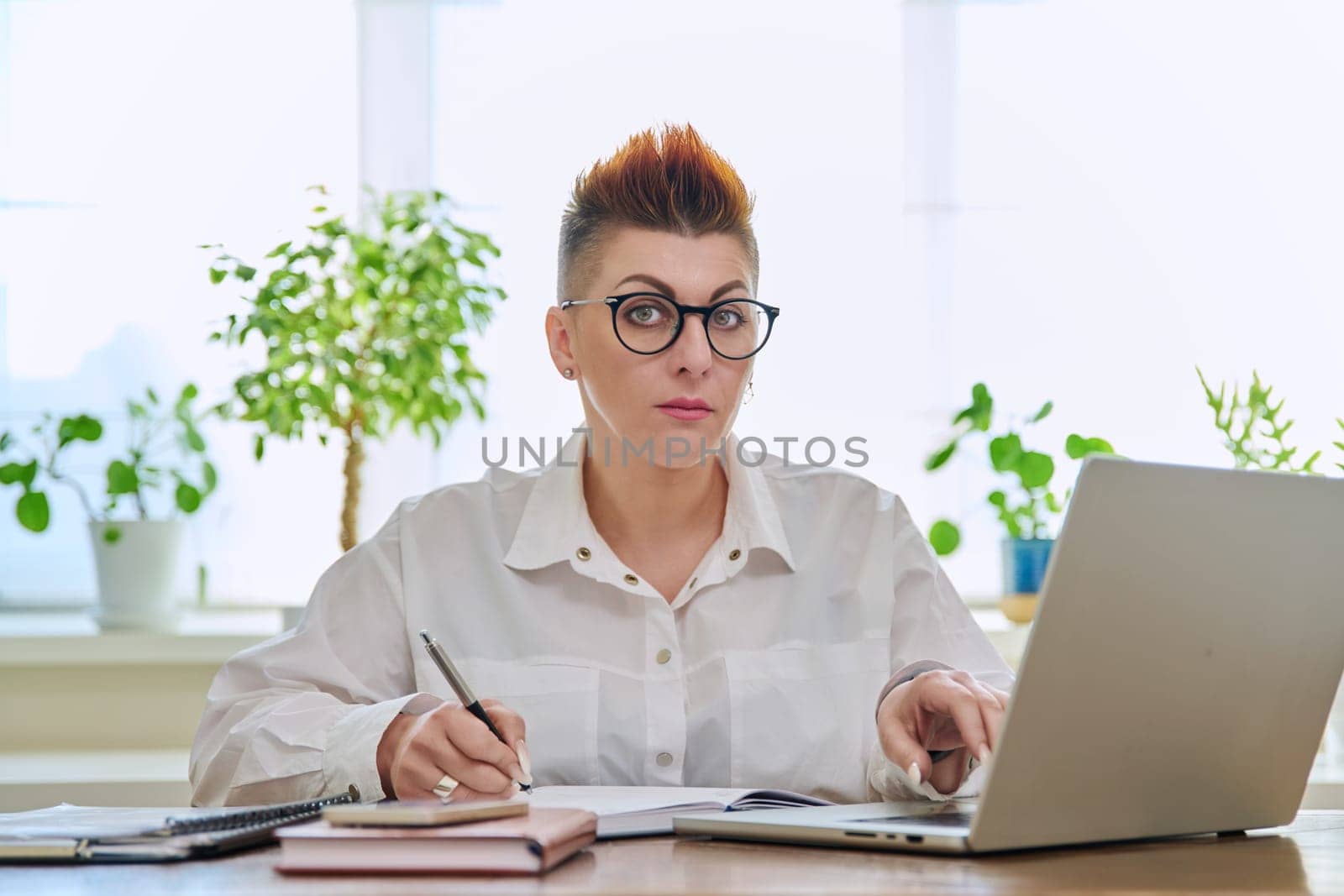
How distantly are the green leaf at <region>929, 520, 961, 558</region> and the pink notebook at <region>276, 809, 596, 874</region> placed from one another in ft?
6.01

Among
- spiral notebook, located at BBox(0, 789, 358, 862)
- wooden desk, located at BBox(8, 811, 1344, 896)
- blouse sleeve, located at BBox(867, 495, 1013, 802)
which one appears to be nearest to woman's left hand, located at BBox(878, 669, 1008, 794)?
wooden desk, located at BBox(8, 811, 1344, 896)

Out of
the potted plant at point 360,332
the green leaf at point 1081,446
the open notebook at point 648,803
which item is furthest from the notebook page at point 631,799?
the green leaf at point 1081,446

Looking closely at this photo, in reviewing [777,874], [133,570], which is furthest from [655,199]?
[133,570]

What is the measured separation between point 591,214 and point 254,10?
1600 mm

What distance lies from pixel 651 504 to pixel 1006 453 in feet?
3.35

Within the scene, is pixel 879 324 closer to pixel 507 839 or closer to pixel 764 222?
pixel 764 222

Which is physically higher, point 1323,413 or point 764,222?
point 764,222

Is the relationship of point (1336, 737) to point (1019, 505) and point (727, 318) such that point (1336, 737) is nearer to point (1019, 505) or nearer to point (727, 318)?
point (1019, 505)

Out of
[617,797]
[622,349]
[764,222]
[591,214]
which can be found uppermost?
[764,222]

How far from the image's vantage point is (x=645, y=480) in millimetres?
1674

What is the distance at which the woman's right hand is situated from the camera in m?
1.08

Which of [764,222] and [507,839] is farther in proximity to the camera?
[764,222]

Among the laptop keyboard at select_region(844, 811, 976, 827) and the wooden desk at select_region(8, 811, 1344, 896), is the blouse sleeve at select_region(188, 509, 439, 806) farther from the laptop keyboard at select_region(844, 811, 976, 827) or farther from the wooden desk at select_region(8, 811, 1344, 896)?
the laptop keyboard at select_region(844, 811, 976, 827)

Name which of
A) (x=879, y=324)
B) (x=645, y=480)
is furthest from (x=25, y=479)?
(x=879, y=324)
